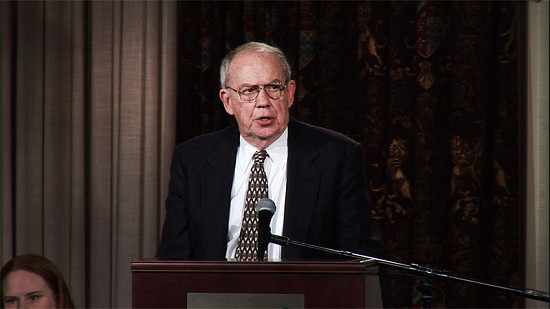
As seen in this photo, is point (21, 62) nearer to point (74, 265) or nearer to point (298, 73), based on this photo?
point (74, 265)

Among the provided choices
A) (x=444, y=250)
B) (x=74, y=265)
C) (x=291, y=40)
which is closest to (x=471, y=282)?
(x=444, y=250)

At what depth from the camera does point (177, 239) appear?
261 cm

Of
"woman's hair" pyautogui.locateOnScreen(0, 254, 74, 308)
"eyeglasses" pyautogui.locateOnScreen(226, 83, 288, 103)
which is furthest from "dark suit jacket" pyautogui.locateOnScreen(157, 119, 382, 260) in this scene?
"woman's hair" pyautogui.locateOnScreen(0, 254, 74, 308)

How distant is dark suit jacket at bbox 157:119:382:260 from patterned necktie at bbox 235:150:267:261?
7cm

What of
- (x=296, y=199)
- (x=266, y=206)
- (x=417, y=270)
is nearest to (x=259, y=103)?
(x=296, y=199)

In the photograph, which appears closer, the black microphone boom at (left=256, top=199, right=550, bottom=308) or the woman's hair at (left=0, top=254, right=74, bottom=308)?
the black microphone boom at (left=256, top=199, right=550, bottom=308)

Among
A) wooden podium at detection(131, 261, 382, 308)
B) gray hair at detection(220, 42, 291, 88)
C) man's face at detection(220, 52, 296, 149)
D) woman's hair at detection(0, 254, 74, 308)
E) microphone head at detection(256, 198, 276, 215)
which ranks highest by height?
gray hair at detection(220, 42, 291, 88)

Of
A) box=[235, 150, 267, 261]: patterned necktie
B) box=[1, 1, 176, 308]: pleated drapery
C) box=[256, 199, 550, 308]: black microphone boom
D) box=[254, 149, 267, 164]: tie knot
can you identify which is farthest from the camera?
box=[1, 1, 176, 308]: pleated drapery

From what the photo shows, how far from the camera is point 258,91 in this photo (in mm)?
2779

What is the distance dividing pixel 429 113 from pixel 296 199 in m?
1.36

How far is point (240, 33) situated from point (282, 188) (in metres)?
1.46

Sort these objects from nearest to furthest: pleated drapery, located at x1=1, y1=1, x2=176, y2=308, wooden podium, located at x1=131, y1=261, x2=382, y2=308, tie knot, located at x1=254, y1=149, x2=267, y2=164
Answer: wooden podium, located at x1=131, y1=261, x2=382, y2=308, tie knot, located at x1=254, y1=149, x2=267, y2=164, pleated drapery, located at x1=1, y1=1, x2=176, y2=308

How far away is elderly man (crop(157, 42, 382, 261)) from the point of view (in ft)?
8.42

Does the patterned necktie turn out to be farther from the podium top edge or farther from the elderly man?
the podium top edge
